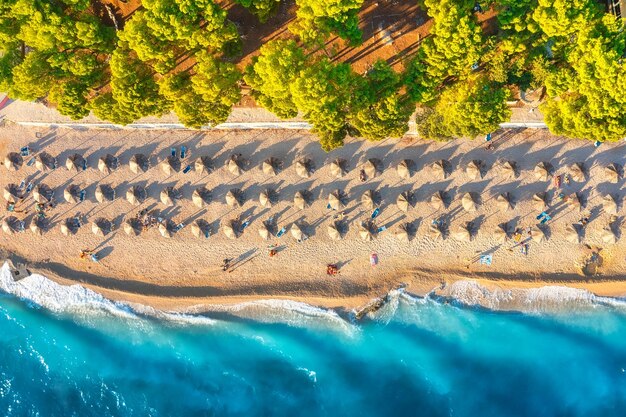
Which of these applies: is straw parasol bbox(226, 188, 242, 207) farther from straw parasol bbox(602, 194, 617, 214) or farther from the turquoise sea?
straw parasol bbox(602, 194, 617, 214)

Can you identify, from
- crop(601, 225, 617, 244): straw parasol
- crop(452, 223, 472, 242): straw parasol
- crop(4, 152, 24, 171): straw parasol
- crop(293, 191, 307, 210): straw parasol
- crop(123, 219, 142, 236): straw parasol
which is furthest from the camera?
crop(4, 152, 24, 171): straw parasol

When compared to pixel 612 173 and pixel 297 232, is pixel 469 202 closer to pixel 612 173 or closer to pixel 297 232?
pixel 612 173

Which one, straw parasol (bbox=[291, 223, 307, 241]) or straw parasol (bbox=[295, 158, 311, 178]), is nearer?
straw parasol (bbox=[295, 158, 311, 178])

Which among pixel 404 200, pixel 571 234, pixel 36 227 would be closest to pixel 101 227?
pixel 36 227

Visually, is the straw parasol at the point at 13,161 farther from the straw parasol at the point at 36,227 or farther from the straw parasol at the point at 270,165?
the straw parasol at the point at 270,165

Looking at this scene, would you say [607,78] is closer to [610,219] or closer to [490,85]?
[490,85]

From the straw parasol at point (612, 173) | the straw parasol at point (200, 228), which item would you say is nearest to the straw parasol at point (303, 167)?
the straw parasol at point (200, 228)

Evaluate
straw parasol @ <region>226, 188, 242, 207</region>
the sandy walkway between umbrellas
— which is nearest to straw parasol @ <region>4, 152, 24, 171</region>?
the sandy walkway between umbrellas
